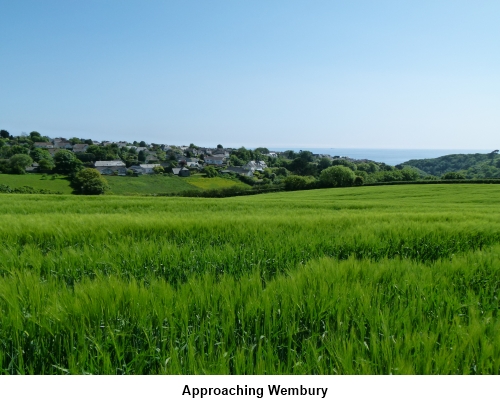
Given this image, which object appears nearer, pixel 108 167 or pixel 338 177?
pixel 338 177

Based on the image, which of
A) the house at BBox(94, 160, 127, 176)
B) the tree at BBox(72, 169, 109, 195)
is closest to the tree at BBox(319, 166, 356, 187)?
the tree at BBox(72, 169, 109, 195)

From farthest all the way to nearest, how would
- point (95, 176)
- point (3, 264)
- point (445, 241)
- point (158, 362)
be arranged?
point (95, 176) < point (445, 241) < point (3, 264) < point (158, 362)

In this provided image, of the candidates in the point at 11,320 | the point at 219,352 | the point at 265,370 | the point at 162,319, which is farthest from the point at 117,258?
the point at 265,370

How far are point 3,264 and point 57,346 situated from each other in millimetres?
1888

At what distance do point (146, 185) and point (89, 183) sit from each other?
54.2ft

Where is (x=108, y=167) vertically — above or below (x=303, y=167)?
below

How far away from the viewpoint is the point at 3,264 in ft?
9.63

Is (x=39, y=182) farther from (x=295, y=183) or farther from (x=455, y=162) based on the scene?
(x=455, y=162)

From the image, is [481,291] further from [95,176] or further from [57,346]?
[95,176]

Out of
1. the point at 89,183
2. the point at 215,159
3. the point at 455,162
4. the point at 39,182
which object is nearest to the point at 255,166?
the point at 215,159

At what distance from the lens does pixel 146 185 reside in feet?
299

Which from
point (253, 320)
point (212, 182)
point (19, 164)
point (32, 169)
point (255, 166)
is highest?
point (255, 166)

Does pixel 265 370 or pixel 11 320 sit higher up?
pixel 11 320

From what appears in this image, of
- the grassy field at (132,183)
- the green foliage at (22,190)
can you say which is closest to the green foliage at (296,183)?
the grassy field at (132,183)
